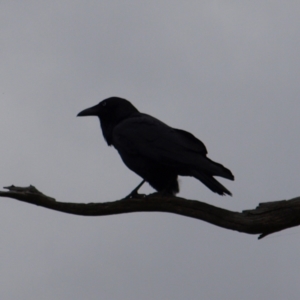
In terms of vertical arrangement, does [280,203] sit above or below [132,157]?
below

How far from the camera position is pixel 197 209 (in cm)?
652

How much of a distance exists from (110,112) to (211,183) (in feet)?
9.06

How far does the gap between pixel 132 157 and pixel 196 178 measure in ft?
3.65

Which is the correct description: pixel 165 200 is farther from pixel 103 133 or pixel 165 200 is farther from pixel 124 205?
pixel 103 133

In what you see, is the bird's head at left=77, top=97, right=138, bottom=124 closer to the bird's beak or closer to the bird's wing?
the bird's beak

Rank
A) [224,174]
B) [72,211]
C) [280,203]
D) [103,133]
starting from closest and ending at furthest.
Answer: [280,203] → [72,211] → [224,174] → [103,133]

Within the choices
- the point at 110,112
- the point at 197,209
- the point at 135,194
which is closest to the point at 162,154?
the point at 135,194

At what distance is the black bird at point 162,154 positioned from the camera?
7.36 m

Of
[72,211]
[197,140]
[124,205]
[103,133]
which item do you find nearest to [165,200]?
[124,205]

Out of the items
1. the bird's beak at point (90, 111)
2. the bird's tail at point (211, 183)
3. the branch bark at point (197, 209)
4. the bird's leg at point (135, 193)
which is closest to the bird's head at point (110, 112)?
the bird's beak at point (90, 111)

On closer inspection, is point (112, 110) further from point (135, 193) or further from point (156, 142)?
point (135, 193)

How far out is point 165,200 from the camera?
670cm

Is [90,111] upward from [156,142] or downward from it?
upward

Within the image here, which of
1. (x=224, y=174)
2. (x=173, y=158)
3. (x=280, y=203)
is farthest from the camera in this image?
(x=173, y=158)
